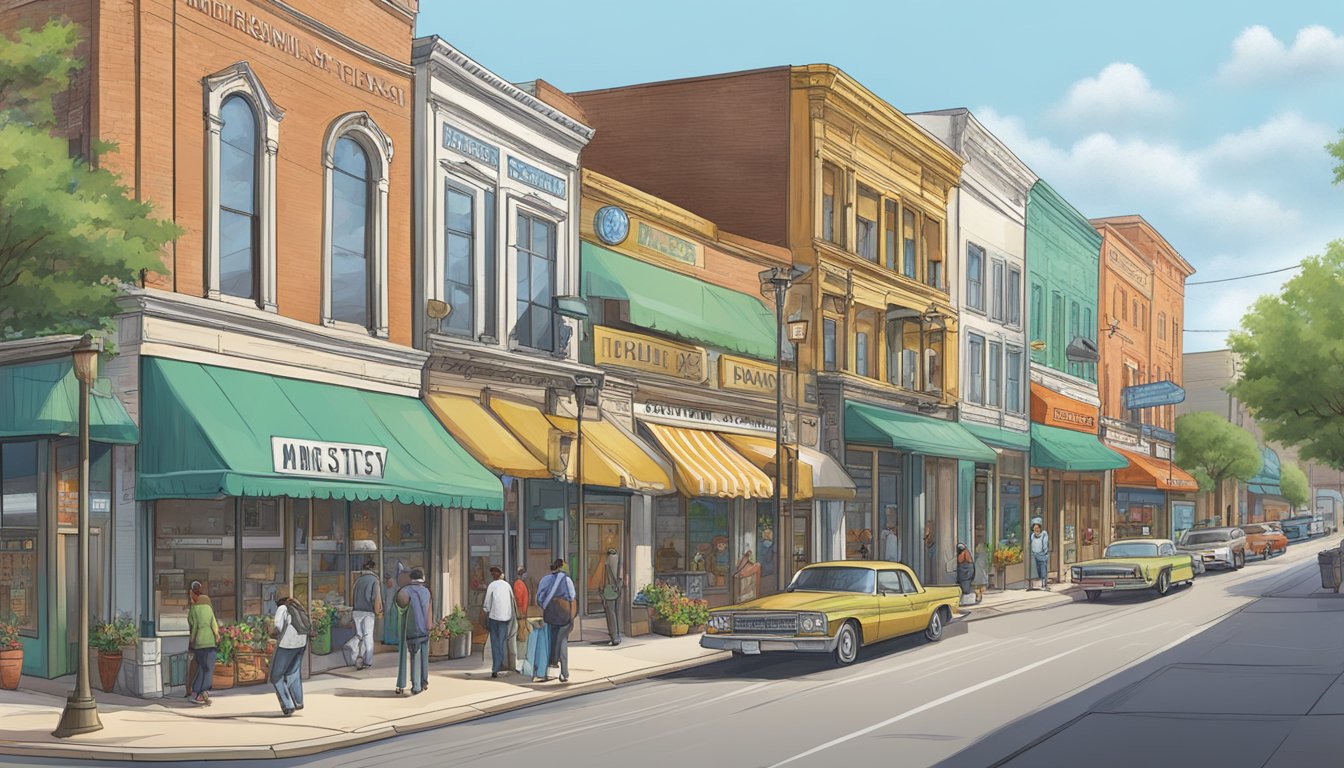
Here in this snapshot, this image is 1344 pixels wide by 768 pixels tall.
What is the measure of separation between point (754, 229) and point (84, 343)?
23771mm

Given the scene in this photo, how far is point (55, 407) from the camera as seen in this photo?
18.3 meters

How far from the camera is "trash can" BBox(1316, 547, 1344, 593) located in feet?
130

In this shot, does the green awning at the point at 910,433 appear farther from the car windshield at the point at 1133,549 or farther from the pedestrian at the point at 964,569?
the car windshield at the point at 1133,549

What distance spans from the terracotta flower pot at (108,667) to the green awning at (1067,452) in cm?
4051

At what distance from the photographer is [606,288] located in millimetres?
28969

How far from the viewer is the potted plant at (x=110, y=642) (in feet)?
60.8

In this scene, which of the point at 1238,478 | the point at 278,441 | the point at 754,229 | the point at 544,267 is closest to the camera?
the point at 278,441

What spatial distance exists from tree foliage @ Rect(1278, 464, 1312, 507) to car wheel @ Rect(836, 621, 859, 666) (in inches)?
4434

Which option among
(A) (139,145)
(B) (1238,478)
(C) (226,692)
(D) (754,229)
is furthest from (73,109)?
(B) (1238,478)

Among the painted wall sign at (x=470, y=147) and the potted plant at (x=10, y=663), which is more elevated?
the painted wall sign at (x=470, y=147)

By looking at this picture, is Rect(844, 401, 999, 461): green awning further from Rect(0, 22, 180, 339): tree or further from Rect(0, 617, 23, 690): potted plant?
Rect(0, 617, 23, 690): potted plant

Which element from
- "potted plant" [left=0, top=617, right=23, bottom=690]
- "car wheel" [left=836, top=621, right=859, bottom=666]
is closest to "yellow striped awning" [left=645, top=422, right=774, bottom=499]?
"car wheel" [left=836, top=621, right=859, bottom=666]

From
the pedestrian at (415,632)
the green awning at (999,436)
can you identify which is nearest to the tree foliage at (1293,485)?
the green awning at (999,436)

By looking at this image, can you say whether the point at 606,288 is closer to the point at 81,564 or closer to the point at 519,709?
the point at 519,709
